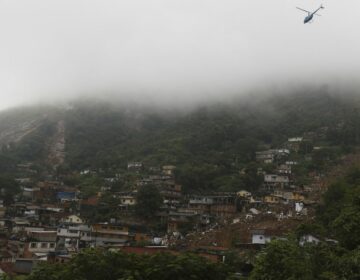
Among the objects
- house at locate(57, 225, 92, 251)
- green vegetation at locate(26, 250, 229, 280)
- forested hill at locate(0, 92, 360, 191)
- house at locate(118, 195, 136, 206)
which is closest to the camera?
green vegetation at locate(26, 250, 229, 280)

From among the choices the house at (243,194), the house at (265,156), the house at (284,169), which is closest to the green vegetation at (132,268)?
the house at (243,194)

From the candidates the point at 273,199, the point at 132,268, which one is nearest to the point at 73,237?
the point at 273,199

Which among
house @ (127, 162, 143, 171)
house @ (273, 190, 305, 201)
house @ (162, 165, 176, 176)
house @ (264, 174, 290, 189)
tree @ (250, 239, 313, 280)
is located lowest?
tree @ (250, 239, 313, 280)

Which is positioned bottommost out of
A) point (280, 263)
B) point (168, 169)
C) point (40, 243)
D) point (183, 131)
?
point (280, 263)

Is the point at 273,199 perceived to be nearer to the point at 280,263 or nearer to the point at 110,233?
the point at 110,233

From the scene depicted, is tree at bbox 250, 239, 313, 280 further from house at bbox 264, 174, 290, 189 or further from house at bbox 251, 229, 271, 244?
house at bbox 264, 174, 290, 189

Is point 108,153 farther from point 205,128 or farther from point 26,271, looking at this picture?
point 26,271

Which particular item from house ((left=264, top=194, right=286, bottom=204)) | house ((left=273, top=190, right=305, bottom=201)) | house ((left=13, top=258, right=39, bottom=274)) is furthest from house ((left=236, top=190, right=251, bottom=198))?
house ((left=13, top=258, right=39, bottom=274))
